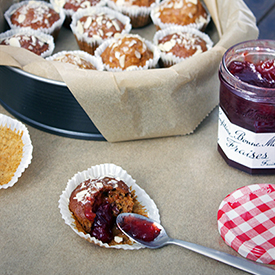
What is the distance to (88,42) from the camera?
1956 mm

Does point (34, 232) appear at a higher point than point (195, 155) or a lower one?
higher

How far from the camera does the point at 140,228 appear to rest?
119 centimetres

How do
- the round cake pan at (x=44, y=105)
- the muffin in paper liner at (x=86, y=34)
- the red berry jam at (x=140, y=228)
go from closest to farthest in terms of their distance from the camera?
the red berry jam at (x=140, y=228) → the round cake pan at (x=44, y=105) → the muffin in paper liner at (x=86, y=34)

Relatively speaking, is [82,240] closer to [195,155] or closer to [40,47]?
[195,155]

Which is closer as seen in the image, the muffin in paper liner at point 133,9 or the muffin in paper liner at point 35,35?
the muffin in paper liner at point 35,35

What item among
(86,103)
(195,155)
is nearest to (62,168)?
(86,103)

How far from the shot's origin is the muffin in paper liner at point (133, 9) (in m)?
2.12

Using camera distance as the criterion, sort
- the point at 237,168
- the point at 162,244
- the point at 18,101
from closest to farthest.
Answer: the point at 162,244 < the point at 237,168 < the point at 18,101

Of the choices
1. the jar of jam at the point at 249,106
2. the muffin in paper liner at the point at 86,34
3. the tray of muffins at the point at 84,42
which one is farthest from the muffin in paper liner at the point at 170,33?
the jar of jam at the point at 249,106

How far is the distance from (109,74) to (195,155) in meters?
0.55

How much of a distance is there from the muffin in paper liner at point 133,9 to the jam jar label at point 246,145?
1.08m

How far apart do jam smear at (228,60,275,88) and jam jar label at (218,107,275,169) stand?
0.16 metres

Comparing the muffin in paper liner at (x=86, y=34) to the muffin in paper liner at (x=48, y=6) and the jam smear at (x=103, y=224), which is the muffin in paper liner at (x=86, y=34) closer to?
the muffin in paper liner at (x=48, y=6)

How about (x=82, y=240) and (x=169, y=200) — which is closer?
(x=82, y=240)
